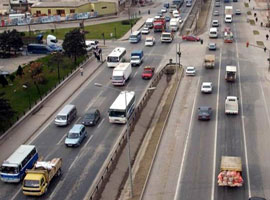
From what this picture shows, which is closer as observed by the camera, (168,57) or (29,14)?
(168,57)

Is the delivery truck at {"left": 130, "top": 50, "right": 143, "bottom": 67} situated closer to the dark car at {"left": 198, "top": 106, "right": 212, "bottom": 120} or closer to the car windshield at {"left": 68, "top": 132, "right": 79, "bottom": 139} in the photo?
the dark car at {"left": 198, "top": 106, "right": 212, "bottom": 120}

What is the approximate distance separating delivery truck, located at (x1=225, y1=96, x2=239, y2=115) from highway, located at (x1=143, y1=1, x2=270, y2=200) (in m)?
0.66

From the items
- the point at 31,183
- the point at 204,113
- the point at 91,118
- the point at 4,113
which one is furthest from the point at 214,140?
the point at 4,113

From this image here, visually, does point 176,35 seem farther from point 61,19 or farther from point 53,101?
point 53,101

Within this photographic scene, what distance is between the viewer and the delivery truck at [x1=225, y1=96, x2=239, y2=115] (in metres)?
51.5

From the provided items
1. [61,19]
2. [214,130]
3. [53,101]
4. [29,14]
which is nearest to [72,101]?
[53,101]

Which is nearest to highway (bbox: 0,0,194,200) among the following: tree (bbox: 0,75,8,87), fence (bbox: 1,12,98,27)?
tree (bbox: 0,75,8,87)

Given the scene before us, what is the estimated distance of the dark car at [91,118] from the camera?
4947cm

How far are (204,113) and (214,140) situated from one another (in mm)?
5583

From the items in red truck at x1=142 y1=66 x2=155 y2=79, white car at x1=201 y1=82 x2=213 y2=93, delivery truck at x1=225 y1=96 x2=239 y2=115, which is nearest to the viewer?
delivery truck at x1=225 y1=96 x2=239 y2=115

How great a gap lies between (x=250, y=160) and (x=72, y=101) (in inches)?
989

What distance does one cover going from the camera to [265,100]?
56.1 meters

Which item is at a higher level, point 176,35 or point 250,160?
point 176,35

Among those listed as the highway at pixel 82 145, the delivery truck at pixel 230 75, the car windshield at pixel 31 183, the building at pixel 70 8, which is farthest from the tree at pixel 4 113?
the building at pixel 70 8
